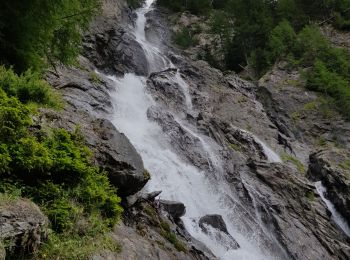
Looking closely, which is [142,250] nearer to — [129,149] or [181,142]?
[129,149]

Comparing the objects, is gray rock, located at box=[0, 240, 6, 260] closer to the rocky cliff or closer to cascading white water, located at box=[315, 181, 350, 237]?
the rocky cliff

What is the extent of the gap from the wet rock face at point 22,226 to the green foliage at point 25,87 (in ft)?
15.7

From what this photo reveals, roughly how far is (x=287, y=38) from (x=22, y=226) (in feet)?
148

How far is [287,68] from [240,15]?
508 inches

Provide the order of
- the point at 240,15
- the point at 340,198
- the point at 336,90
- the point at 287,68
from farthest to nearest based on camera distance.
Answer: the point at 240,15 < the point at 287,68 < the point at 336,90 < the point at 340,198

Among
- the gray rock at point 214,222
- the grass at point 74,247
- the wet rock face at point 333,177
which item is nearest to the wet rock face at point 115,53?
the wet rock face at point 333,177

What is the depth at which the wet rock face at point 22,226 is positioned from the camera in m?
6.27

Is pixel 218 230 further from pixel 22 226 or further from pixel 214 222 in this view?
pixel 22 226

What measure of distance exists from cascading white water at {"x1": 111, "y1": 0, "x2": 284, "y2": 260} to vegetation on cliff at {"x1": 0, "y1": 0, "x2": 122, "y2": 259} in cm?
674

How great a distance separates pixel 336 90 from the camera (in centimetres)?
3912

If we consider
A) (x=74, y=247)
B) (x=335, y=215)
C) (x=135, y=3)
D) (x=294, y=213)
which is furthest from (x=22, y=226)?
(x=135, y=3)

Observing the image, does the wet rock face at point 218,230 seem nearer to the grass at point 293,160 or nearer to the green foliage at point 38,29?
the green foliage at point 38,29

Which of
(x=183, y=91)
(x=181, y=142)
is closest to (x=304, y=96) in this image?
(x=183, y=91)

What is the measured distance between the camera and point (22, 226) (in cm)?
650
